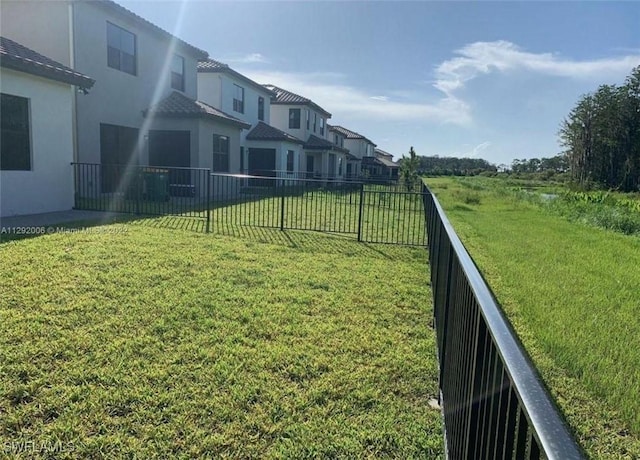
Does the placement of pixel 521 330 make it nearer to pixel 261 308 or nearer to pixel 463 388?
pixel 261 308

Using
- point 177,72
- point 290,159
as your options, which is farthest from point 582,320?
point 290,159

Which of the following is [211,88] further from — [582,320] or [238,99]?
[582,320]

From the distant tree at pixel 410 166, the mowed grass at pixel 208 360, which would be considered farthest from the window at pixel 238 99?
the mowed grass at pixel 208 360

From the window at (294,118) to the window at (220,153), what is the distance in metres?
13.6

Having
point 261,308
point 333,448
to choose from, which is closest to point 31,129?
point 261,308

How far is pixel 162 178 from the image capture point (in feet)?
48.3

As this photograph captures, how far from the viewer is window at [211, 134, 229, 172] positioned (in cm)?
1903

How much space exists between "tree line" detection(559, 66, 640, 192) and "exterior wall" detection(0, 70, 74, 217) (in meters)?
55.1

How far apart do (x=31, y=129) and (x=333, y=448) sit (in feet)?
35.7

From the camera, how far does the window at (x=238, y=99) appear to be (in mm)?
24297

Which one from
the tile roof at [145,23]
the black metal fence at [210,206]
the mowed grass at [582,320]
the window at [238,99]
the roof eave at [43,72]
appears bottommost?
the mowed grass at [582,320]

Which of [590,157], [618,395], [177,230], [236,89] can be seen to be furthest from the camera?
[590,157]

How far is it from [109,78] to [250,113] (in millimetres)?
11773

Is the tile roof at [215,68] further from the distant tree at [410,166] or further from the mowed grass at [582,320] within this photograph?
the mowed grass at [582,320]
